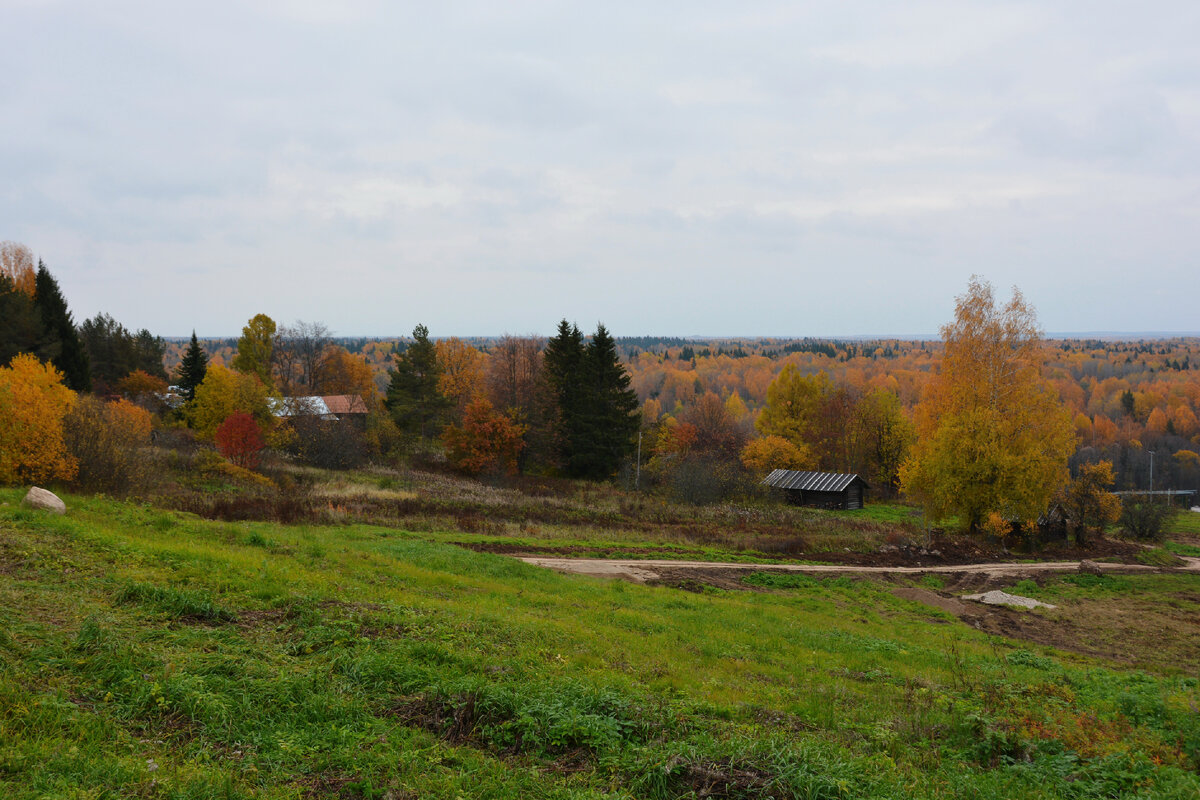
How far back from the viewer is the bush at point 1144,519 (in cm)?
3925

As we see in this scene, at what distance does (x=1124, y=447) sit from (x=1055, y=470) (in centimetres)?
8792

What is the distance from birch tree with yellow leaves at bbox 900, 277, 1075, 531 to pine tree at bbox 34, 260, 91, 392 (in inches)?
2346

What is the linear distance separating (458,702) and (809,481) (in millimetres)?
44144

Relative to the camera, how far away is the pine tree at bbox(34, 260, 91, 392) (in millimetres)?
47594

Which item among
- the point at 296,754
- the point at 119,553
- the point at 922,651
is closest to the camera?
the point at 296,754

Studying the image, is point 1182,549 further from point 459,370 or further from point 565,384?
point 459,370

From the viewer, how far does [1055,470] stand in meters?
31.9

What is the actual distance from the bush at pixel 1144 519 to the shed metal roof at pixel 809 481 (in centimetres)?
1575

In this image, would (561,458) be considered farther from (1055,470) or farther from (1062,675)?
(1062,675)

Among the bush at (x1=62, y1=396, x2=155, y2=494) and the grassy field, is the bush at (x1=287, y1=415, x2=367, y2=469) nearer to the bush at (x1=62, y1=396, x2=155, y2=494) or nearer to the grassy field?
the bush at (x1=62, y1=396, x2=155, y2=494)

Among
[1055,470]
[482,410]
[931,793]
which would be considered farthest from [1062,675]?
[482,410]

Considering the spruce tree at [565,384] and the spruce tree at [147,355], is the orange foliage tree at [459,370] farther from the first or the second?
the spruce tree at [147,355]

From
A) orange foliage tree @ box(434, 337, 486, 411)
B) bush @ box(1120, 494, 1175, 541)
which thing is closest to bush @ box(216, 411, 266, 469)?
orange foliage tree @ box(434, 337, 486, 411)

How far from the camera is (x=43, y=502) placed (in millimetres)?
14234
